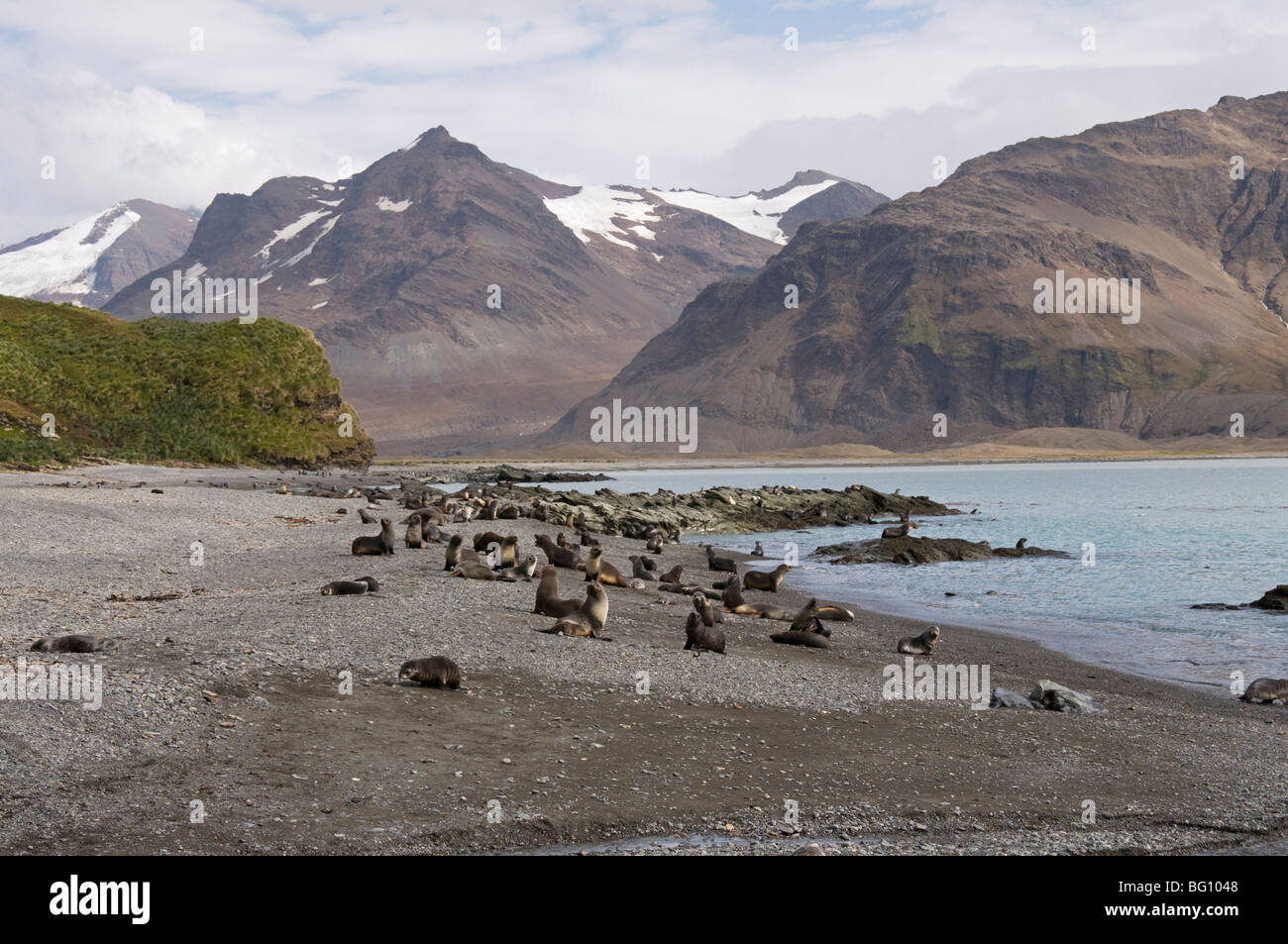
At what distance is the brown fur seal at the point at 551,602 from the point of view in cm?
1791

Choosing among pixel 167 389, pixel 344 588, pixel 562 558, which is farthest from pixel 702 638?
pixel 167 389

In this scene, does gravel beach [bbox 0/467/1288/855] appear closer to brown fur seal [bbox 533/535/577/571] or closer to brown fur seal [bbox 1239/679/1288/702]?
brown fur seal [bbox 1239/679/1288/702]

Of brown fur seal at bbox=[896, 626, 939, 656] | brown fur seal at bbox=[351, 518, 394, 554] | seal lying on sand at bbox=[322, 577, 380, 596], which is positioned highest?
brown fur seal at bbox=[351, 518, 394, 554]

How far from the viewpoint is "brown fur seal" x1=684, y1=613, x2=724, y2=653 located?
55.8ft

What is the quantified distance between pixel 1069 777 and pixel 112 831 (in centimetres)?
819

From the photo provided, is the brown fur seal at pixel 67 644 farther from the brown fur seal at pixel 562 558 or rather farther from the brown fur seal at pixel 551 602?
the brown fur seal at pixel 562 558

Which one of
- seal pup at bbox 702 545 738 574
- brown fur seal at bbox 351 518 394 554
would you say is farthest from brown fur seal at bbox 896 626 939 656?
seal pup at bbox 702 545 738 574

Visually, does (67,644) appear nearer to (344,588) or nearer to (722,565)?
(344,588)

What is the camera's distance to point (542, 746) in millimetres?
10781

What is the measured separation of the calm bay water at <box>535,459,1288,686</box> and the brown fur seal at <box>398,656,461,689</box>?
11.3 metres

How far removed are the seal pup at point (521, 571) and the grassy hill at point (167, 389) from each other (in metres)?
35.7

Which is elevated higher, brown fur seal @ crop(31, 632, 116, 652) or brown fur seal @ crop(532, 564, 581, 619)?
brown fur seal @ crop(31, 632, 116, 652)

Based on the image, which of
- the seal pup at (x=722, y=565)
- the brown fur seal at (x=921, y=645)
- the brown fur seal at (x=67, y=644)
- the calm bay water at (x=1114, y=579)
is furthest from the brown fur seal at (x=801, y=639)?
the seal pup at (x=722, y=565)
